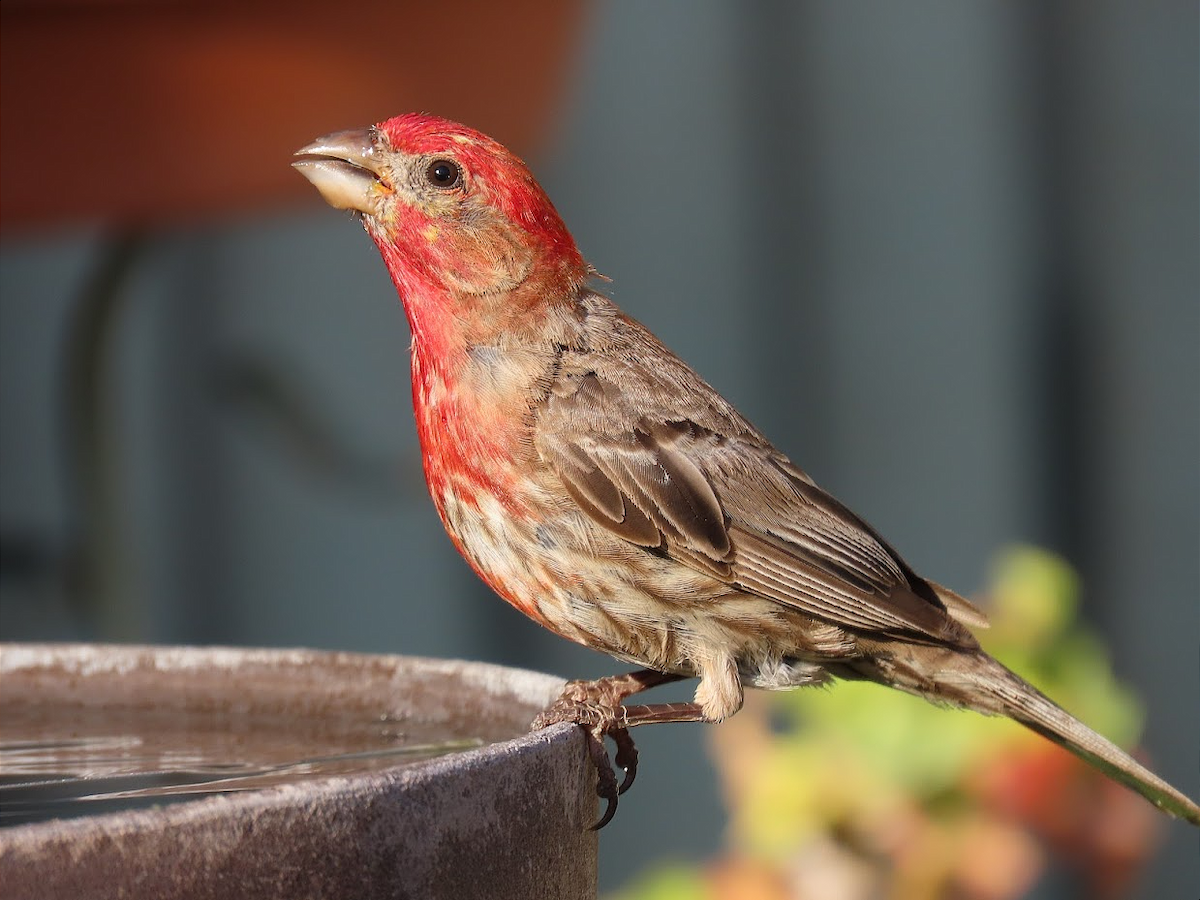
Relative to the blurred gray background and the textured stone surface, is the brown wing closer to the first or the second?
the textured stone surface

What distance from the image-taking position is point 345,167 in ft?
8.77

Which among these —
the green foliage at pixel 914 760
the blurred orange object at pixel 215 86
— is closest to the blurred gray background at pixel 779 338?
the blurred orange object at pixel 215 86

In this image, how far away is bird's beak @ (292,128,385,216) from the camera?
2.65 metres

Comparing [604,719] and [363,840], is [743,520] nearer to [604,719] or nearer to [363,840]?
[604,719]

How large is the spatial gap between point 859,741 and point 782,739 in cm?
27

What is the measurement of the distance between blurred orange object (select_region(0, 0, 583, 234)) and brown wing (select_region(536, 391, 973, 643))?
1.57 metres

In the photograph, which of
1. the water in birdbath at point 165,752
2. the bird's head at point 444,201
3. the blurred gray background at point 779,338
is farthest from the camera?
the blurred gray background at point 779,338

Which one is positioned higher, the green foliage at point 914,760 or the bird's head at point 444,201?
the bird's head at point 444,201

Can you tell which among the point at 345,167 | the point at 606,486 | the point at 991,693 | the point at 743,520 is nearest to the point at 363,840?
the point at 606,486

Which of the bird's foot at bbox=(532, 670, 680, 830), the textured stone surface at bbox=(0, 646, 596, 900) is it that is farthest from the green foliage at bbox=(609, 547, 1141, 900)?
the textured stone surface at bbox=(0, 646, 596, 900)

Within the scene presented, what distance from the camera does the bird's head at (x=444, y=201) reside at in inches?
104

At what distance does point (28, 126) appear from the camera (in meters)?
3.72

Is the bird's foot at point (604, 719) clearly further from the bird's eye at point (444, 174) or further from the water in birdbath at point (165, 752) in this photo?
the bird's eye at point (444, 174)

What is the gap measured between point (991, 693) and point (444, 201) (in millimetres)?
1253
